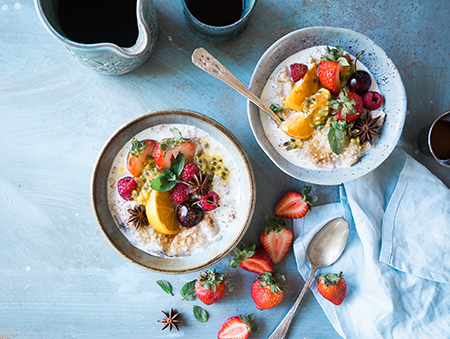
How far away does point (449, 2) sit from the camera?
139 centimetres

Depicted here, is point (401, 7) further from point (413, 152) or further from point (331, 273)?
point (331, 273)

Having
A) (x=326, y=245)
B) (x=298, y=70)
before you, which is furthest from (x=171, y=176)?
(x=326, y=245)

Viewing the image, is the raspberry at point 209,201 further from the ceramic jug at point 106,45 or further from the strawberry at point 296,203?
the ceramic jug at point 106,45

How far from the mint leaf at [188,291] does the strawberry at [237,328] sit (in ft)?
0.63

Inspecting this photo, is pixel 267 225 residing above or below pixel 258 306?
above

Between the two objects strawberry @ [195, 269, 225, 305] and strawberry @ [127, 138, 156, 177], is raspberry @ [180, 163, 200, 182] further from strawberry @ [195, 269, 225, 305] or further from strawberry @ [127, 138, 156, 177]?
strawberry @ [195, 269, 225, 305]

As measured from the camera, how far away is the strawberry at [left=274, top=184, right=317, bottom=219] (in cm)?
137

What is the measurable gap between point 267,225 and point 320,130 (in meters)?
0.45

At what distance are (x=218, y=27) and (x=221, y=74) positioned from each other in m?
0.16

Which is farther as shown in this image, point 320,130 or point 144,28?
point 320,130

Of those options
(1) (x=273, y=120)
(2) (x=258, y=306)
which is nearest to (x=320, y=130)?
(1) (x=273, y=120)

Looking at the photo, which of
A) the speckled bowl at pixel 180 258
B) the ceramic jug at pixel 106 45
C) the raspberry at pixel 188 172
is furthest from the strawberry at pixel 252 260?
the ceramic jug at pixel 106 45

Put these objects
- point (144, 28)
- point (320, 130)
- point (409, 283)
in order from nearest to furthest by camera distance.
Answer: point (144, 28), point (320, 130), point (409, 283)

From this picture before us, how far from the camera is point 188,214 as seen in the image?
3.96 feet
